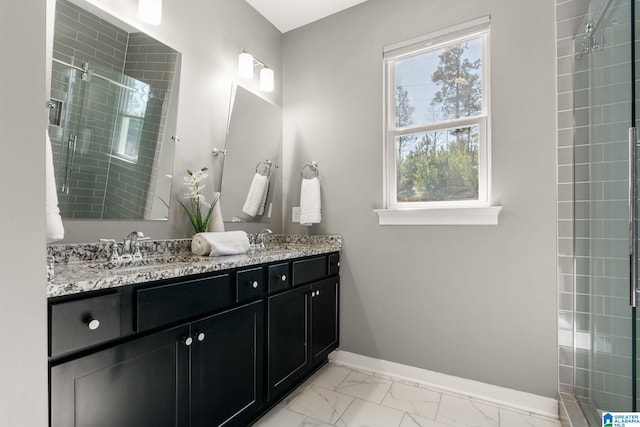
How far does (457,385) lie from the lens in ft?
6.53

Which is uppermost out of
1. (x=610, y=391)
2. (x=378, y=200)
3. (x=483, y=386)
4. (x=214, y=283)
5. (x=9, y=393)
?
(x=378, y=200)

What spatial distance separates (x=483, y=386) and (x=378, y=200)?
136 centimetres

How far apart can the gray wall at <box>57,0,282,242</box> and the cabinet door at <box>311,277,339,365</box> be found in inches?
28.5

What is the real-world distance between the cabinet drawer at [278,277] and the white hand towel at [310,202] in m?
0.65

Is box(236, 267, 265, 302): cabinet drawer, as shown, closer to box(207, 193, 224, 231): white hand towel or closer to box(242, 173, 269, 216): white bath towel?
box(207, 193, 224, 231): white hand towel

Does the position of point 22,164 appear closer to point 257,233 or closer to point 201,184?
point 201,184

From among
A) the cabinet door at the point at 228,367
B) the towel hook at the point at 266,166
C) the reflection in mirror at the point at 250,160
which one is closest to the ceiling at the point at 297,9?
the reflection in mirror at the point at 250,160

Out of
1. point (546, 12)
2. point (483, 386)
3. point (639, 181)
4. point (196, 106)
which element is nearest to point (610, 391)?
point (483, 386)

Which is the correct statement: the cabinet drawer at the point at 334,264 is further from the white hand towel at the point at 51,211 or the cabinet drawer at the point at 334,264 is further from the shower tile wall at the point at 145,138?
the white hand towel at the point at 51,211

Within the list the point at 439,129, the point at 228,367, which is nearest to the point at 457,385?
the point at 228,367

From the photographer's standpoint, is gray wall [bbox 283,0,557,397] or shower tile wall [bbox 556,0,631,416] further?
gray wall [bbox 283,0,557,397]

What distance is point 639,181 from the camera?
125 cm

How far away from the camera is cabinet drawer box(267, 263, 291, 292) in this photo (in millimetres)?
1674

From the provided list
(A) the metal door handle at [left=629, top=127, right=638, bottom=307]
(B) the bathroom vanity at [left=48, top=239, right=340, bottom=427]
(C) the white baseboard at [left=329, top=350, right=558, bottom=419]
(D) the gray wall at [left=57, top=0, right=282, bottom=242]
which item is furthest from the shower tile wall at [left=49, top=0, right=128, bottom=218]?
(A) the metal door handle at [left=629, top=127, right=638, bottom=307]
